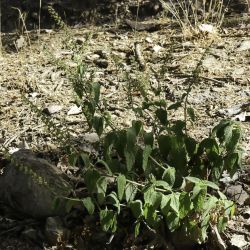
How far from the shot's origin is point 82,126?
13.5 feet

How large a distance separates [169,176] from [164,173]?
0.10 feet

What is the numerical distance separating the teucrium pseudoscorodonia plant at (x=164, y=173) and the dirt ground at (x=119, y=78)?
36 cm

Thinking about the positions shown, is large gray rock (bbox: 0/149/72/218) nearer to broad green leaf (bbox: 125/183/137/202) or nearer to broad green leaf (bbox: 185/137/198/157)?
broad green leaf (bbox: 125/183/137/202)

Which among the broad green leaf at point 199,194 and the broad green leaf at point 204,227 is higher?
the broad green leaf at point 199,194

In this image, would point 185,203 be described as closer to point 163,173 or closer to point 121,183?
point 163,173

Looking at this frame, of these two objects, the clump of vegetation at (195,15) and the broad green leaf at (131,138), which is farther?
the clump of vegetation at (195,15)

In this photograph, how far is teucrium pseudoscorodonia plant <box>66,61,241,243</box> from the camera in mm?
2686

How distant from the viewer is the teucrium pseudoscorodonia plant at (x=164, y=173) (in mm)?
2686

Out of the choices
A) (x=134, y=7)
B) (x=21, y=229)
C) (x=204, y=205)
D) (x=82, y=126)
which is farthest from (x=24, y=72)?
(x=204, y=205)

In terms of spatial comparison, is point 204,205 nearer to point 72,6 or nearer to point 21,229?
point 21,229

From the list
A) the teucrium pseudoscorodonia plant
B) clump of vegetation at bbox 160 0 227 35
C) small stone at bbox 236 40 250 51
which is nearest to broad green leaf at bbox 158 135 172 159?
the teucrium pseudoscorodonia plant

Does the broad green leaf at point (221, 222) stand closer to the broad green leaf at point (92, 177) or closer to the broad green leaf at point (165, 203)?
the broad green leaf at point (165, 203)

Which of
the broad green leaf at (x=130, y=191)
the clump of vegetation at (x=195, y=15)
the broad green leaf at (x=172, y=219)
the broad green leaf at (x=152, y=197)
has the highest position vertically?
the clump of vegetation at (x=195, y=15)

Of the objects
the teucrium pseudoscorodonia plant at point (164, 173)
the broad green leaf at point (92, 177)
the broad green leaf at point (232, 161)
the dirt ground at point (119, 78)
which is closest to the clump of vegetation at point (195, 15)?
the dirt ground at point (119, 78)
